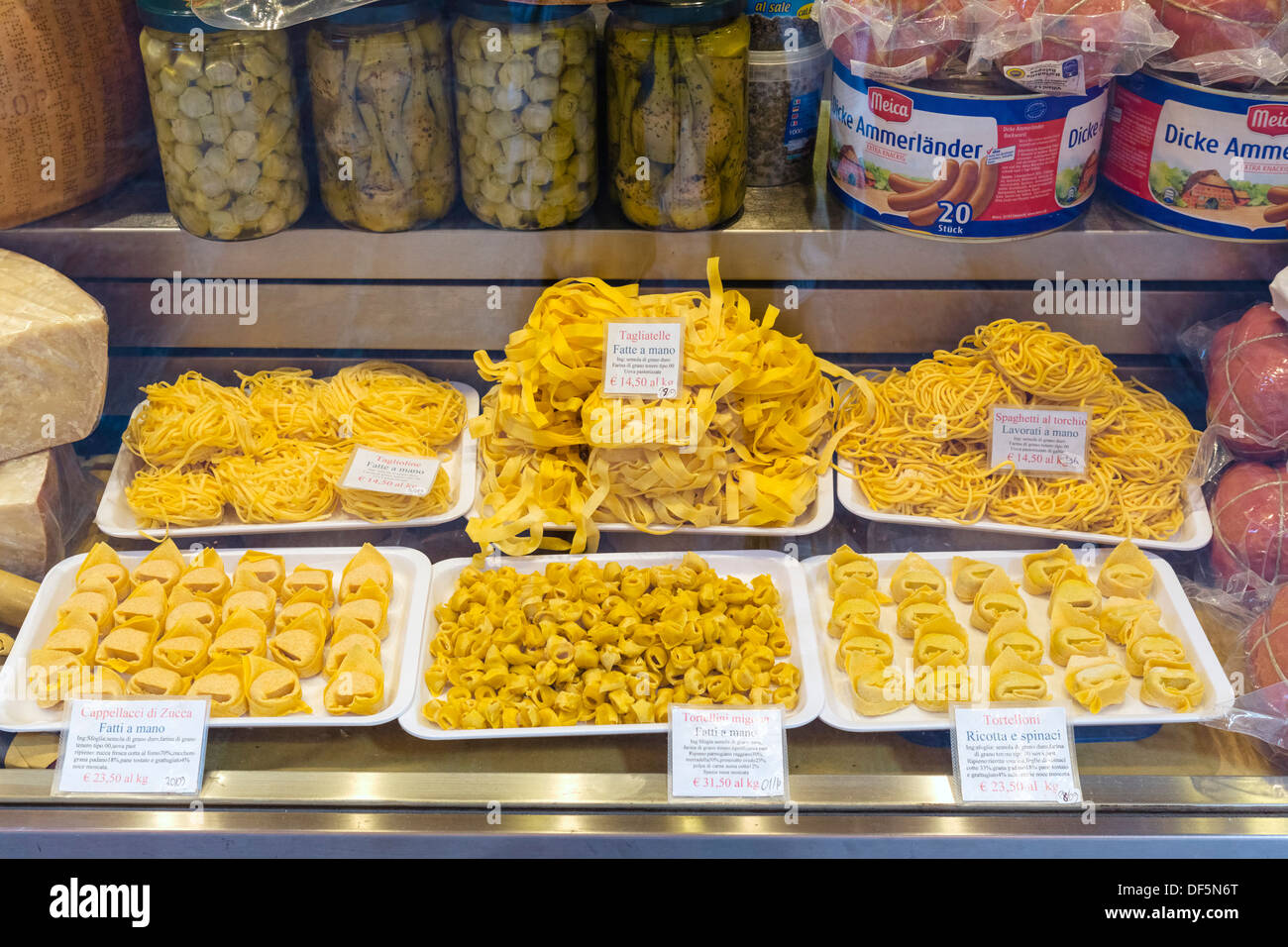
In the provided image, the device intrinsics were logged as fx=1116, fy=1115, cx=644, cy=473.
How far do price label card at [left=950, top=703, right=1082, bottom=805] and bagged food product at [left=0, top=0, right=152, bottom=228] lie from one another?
1.58 metres

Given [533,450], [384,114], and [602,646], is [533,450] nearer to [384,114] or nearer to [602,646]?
[602,646]

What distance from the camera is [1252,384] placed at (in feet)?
5.78

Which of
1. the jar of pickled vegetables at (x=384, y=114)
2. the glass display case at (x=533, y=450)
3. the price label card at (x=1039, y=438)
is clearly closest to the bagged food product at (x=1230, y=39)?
the glass display case at (x=533, y=450)

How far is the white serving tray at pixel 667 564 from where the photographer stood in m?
1.53

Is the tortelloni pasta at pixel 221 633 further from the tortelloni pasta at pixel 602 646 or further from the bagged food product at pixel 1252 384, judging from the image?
the bagged food product at pixel 1252 384

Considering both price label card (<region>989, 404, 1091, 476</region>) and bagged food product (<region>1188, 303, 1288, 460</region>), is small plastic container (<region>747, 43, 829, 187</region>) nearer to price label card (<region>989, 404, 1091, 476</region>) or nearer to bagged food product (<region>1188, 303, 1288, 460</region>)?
price label card (<region>989, 404, 1091, 476</region>)

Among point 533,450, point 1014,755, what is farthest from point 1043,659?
point 533,450

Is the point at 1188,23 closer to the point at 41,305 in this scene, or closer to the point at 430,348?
the point at 430,348

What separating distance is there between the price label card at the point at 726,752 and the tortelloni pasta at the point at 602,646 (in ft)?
0.13

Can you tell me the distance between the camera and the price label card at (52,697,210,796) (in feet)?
4.79

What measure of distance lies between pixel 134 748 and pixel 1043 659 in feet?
4.20

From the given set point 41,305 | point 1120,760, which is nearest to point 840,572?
point 1120,760

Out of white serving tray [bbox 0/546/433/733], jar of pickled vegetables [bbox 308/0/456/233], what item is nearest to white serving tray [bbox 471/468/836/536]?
white serving tray [bbox 0/546/433/733]
